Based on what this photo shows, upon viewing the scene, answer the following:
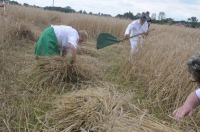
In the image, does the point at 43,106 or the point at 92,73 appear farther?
the point at 92,73

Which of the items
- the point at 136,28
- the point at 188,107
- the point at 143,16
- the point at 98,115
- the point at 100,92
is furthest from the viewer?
the point at 136,28

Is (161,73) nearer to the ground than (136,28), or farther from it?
nearer to the ground

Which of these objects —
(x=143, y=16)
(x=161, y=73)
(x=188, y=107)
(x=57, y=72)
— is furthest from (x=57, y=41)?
(x=188, y=107)

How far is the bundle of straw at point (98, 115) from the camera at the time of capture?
2.23m

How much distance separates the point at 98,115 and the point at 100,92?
1.99 ft

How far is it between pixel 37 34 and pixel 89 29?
5.20 m

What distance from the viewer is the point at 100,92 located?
3195mm

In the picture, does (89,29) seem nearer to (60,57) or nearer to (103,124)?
(60,57)

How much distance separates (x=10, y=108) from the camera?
10.4 feet

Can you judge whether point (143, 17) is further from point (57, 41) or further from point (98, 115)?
point (98, 115)

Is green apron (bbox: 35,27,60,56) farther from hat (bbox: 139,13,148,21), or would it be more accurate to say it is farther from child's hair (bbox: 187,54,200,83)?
child's hair (bbox: 187,54,200,83)

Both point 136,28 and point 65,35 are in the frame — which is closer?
point 65,35

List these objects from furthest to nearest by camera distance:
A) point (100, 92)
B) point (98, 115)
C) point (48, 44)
A: point (48, 44) → point (100, 92) → point (98, 115)

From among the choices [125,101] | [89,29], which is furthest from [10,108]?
[89,29]
